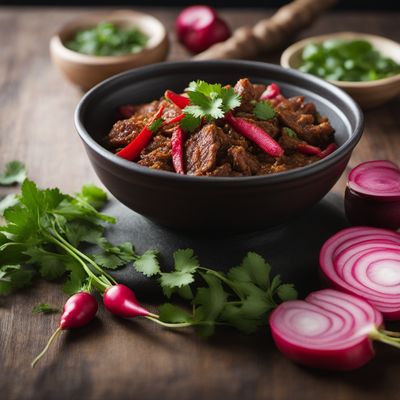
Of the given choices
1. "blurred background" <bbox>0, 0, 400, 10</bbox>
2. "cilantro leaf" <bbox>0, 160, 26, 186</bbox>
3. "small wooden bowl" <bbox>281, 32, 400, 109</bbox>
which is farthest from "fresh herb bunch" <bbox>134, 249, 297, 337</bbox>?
"blurred background" <bbox>0, 0, 400, 10</bbox>

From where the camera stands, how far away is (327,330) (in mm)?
2461

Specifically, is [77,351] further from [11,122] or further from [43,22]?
[43,22]

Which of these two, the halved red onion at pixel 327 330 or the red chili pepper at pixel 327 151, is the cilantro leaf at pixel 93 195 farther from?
the halved red onion at pixel 327 330

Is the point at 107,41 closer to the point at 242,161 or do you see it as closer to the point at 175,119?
the point at 175,119

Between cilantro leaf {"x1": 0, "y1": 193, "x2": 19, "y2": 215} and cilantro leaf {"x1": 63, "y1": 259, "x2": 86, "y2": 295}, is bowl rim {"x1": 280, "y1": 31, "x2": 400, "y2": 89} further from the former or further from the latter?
cilantro leaf {"x1": 63, "y1": 259, "x2": 86, "y2": 295}

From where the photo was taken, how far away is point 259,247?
294 cm

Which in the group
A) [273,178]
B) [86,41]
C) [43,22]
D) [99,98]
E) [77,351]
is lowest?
[43,22]

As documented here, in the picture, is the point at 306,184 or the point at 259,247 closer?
the point at 306,184

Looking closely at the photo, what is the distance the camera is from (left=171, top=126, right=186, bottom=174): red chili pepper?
9.26 feet

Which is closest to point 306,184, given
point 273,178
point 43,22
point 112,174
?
point 273,178

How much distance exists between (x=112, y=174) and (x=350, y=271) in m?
0.92

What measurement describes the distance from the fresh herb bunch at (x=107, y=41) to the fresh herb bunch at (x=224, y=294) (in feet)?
7.33

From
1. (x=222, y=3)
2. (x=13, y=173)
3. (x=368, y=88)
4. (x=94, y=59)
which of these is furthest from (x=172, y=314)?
(x=222, y=3)

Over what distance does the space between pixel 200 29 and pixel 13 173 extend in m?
1.95
